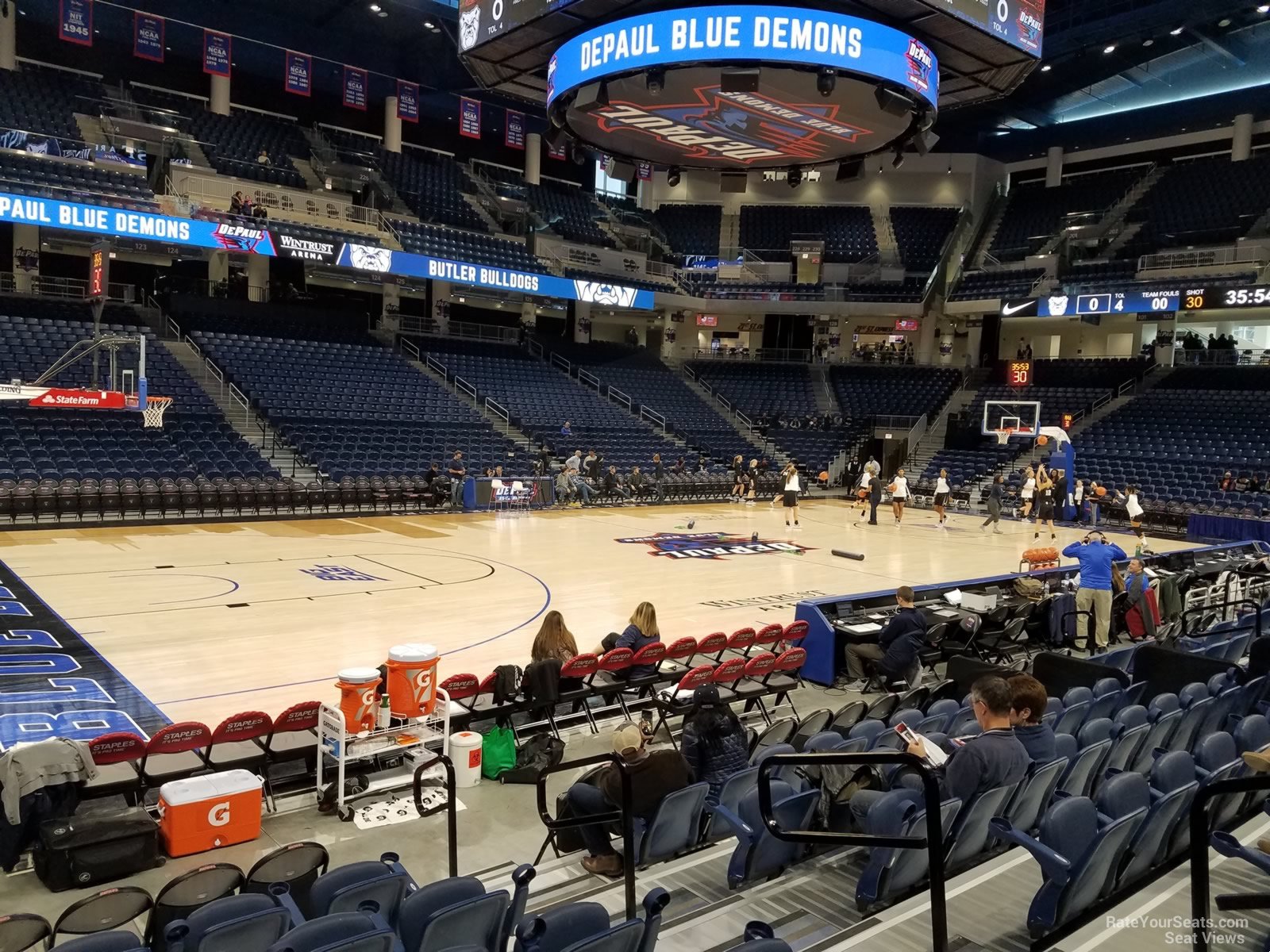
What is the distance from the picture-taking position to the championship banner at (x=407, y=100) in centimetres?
2964

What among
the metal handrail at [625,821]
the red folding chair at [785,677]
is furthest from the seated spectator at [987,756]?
the red folding chair at [785,677]

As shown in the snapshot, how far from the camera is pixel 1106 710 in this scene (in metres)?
6.19

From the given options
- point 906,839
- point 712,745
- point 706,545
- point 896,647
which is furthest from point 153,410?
point 906,839

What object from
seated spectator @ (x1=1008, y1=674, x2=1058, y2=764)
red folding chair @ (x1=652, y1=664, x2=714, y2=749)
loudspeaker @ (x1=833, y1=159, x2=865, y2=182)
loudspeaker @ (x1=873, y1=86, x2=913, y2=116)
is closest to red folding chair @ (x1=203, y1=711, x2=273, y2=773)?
red folding chair @ (x1=652, y1=664, x2=714, y2=749)

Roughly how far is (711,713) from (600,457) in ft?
68.7

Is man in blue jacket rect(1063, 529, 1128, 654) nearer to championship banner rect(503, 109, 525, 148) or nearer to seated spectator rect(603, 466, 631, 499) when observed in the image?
seated spectator rect(603, 466, 631, 499)

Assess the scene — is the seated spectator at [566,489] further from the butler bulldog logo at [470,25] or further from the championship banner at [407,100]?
the championship banner at [407,100]

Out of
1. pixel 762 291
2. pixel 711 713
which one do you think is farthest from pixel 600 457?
pixel 711 713

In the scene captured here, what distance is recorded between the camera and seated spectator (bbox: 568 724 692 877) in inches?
176

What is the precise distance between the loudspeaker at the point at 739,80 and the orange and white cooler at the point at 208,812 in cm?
739

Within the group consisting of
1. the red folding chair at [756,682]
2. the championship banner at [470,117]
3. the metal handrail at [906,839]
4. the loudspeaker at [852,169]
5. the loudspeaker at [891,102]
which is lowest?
the red folding chair at [756,682]

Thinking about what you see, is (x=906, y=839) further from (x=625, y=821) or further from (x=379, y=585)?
(x=379, y=585)

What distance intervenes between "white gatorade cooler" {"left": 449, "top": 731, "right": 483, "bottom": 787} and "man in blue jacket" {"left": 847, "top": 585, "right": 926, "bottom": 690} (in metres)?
4.08

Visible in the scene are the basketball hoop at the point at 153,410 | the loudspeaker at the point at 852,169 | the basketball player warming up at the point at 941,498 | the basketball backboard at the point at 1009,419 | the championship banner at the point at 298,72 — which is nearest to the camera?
the loudspeaker at the point at 852,169
